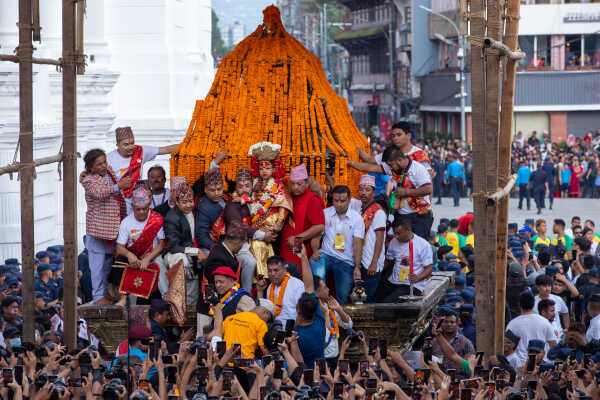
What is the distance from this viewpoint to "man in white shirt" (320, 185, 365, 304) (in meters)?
9.46

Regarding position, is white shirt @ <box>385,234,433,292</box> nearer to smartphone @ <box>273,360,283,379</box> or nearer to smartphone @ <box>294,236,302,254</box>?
smartphone @ <box>294,236,302,254</box>

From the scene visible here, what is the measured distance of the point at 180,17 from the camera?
2284cm

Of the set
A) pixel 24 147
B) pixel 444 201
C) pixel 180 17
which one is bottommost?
pixel 444 201

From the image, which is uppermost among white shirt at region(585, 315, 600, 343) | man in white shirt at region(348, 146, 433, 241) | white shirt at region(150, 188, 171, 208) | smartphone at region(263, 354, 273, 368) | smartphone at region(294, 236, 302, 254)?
man in white shirt at region(348, 146, 433, 241)

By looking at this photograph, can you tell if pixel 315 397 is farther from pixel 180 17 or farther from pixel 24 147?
pixel 180 17

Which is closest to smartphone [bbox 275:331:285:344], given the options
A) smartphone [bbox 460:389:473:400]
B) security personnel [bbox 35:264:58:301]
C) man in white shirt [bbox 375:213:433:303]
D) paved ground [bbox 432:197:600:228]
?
smartphone [bbox 460:389:473:400]

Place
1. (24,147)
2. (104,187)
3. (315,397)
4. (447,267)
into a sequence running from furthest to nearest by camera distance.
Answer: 1. (447,267)
2. (104,187)
3. (24,147)
4. (315,397)

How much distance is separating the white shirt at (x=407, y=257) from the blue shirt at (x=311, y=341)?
6.48 feet

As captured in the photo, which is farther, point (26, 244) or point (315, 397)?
point (26, 244)

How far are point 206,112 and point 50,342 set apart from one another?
3188 mm

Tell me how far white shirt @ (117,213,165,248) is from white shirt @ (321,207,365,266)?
1.45 metres

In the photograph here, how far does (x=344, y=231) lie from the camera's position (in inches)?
373

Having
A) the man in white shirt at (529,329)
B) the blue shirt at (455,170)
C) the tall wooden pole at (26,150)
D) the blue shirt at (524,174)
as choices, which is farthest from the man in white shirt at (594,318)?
the blue shirt at (455,170)

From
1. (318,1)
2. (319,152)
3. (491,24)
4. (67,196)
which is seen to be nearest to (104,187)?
(67,196)
